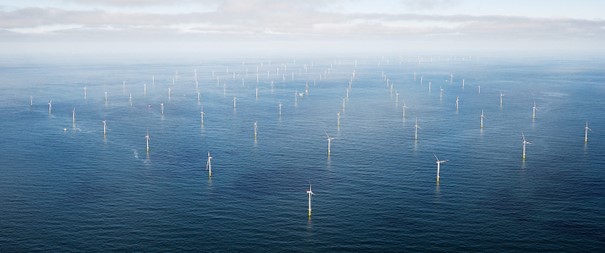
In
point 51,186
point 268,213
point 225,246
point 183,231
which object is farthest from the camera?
point 51,186

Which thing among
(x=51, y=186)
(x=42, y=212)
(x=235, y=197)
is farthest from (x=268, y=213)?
(x=51, y=186)

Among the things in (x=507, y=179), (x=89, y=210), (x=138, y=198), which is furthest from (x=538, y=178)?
(x=89, y=210)

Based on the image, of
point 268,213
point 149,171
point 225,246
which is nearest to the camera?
point 225,246

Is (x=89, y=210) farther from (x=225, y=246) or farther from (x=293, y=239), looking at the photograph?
(x=293, y=239)

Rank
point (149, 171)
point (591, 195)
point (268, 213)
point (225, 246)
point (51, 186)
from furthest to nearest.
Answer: point (149, 171) < point (51, 186) < point (591, 195) < point (268, 213) < point (225, 246)

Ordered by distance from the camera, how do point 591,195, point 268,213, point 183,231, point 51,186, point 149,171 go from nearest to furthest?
1. point 183,231
2. point 268,213
3. point 591,195
4. point 51,186
5. point 149,171

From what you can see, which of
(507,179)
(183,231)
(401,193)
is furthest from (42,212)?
(507,179)

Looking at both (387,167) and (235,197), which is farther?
(387,167)

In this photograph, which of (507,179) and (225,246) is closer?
(225,246)

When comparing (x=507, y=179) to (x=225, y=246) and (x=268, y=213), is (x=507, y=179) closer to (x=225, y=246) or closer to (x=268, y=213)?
(x=268, y=213)
